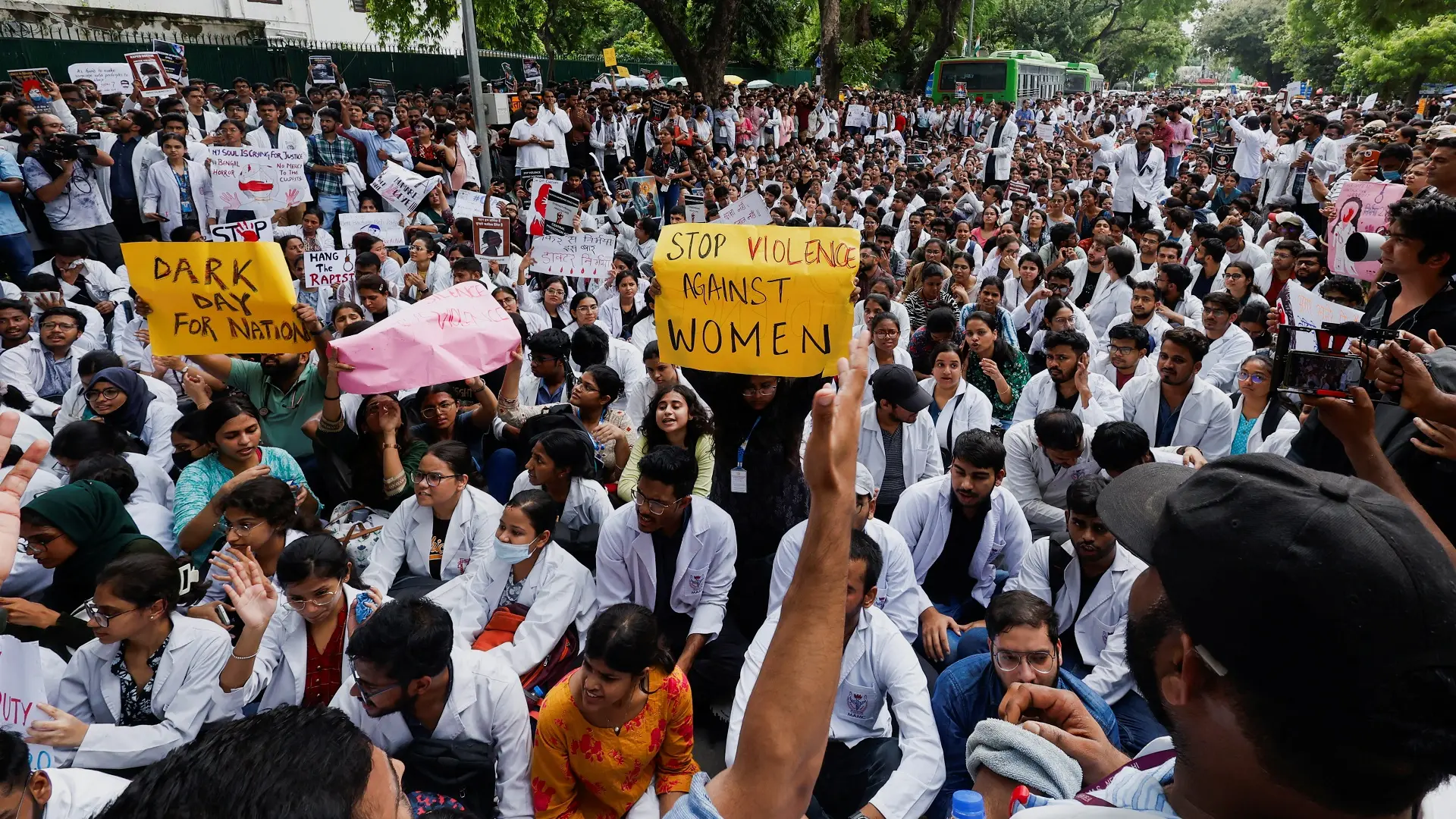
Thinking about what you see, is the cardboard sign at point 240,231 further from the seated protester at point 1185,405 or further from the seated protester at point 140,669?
the seated protester at point 1185,405

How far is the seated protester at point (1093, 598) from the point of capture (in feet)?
12.1

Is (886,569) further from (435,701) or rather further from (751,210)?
(751,210)

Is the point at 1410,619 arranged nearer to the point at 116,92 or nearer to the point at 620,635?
the point at 620,635

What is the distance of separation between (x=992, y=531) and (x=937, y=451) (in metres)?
0.92

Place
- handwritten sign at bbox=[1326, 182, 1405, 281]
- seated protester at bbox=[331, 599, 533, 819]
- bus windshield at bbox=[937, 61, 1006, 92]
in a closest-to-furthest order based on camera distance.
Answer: seated protester at bbox=[331, 599, 533, 819] < handwritten sign at bbox=[1326, 182, 1405, 281] < bus windshield at bbox=[937, 61, 1006, 92]

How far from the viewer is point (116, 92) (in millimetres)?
12617

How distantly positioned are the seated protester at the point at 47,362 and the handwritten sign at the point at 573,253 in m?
3.30

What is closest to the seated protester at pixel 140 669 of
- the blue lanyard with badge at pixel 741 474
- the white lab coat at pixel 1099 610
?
the blue lanyard with badge at pixel 741 474

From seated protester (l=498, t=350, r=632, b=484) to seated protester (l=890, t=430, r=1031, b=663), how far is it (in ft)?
5.93

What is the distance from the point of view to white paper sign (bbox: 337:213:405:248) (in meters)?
8.35

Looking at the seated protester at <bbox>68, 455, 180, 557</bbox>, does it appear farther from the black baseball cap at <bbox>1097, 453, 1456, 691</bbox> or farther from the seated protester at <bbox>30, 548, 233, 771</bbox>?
the black baseball cap at <bbox>1097, 453, 1456, 691</bbox>

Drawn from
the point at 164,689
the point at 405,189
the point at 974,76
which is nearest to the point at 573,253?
the point at 405,189

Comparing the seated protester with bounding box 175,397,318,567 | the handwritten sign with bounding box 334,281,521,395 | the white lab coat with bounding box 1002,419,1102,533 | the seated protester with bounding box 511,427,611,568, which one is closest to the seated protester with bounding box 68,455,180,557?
the seated protester with bounding box 175,397,318,567

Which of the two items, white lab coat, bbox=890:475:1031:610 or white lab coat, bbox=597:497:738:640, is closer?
white lab coat, bbox=597:497:738:640
